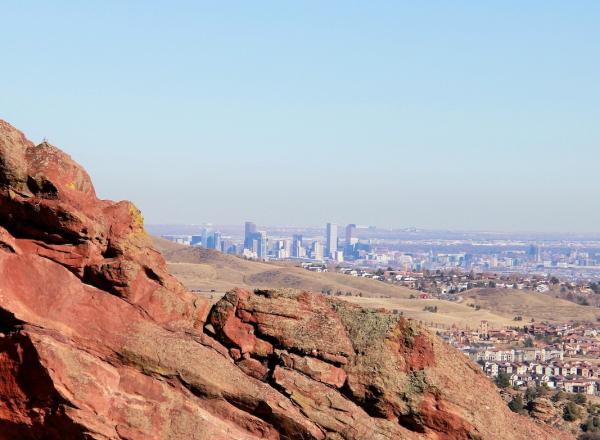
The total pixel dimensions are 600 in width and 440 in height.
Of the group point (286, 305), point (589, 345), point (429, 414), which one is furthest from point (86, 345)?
point (589, 345)

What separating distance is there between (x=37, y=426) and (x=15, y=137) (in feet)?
25.4

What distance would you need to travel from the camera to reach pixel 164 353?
27156 millimetres

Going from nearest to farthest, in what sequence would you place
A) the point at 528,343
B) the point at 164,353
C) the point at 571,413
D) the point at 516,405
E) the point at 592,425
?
1. the point at 164,353
2. the point at 516,405
3. the point at 571,413
4. the point at 592,425
5. the point at 528,343

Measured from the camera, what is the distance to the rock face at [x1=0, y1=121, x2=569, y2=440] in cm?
2577

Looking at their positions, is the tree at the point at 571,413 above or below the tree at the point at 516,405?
below

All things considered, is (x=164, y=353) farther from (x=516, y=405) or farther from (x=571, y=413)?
(x=571, y=413)

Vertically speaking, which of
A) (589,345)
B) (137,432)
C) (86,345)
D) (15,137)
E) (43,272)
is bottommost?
(589,345)

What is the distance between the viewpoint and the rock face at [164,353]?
2577cm

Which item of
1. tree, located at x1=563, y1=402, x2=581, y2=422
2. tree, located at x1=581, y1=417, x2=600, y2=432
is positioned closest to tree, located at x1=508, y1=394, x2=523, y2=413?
tree, located at x1=563, y1=402, x2=581, y2=422

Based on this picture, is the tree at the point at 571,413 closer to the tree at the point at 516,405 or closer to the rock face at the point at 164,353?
the tree at the point at 516,405

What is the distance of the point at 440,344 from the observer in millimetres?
30969

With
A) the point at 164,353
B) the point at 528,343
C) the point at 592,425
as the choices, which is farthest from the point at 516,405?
the point at 528,343

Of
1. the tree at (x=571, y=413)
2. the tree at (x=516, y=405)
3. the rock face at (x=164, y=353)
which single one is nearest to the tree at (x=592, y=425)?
the tree at (x=571, y=413)

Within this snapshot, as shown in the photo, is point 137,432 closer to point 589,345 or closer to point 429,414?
point 429,414
